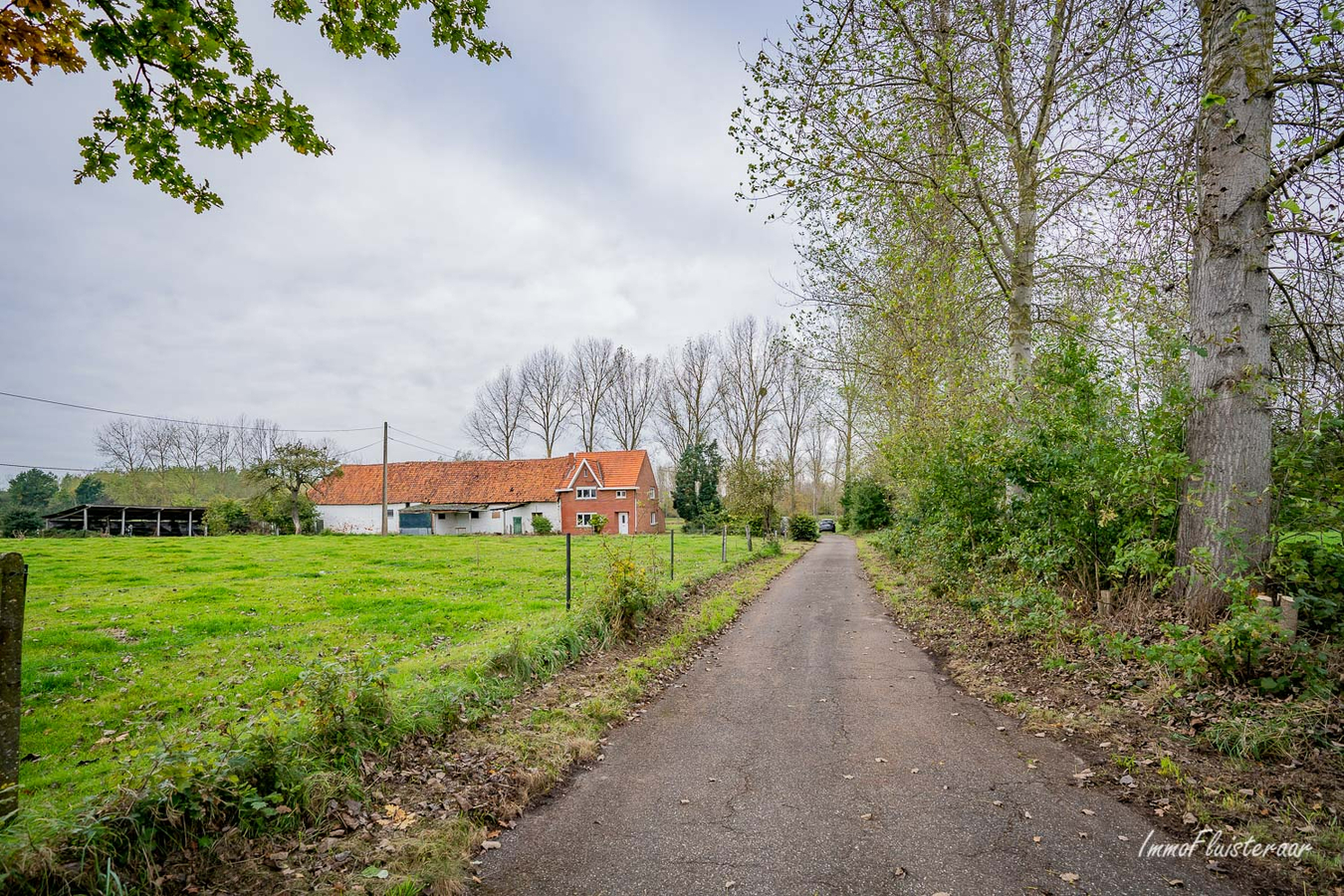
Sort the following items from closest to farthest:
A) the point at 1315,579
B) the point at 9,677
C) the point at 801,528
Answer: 1. the point at 9,677
2. the point at 1315,579
3. the point at 801,528

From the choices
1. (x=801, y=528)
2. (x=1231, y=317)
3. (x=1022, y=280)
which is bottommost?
(x=801, y=528)

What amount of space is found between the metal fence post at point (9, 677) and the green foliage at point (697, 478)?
40201 millimetres

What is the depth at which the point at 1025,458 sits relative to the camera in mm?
7809

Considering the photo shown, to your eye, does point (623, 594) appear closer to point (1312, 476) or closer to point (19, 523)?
point (1312, 476)

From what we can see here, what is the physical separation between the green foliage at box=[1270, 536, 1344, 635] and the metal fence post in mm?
8169

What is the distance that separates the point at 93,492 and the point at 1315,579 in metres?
68.7

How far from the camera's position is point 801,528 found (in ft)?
114

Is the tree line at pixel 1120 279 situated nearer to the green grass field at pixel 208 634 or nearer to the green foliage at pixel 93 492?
the green grass field at pixel 208 634

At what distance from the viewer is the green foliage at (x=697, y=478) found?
43.3 meters

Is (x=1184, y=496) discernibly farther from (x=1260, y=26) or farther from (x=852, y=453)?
(x=852, y=453)

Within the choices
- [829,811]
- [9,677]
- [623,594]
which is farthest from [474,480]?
[829,811]

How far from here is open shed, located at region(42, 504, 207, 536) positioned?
35.6 meters

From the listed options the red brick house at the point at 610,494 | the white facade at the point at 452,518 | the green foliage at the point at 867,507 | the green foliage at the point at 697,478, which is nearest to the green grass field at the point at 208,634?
the green foliage at the point at 867,507

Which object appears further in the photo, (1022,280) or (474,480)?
(474,480)
